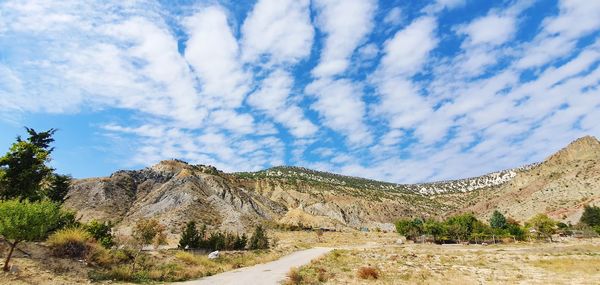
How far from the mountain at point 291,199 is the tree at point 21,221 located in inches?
1955

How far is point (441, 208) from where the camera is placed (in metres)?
165

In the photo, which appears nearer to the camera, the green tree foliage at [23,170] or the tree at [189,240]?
the green tree foliage at [23,170]

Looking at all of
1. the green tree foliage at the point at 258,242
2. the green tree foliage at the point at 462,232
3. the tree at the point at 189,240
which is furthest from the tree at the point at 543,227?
the tree at the point at 189,240

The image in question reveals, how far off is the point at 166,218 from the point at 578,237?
78843mm

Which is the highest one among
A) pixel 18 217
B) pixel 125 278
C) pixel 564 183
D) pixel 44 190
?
pixel 564 183

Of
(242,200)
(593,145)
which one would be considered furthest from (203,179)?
(593,145)

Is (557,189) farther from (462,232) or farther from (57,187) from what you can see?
(57,187)

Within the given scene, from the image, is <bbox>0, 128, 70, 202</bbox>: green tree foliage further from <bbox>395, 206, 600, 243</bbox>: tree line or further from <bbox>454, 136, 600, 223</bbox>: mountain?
<bbox>454, 136, 600, 223</bbox>: mountain

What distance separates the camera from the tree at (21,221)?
18422 millimetres

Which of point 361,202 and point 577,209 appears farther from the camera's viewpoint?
point 361,202

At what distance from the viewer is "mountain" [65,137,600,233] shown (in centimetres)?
8525

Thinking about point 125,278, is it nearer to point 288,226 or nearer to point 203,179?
point 288,226

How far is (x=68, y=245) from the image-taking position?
22.2 metres

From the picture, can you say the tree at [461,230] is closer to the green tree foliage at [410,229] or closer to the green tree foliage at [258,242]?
the green tree foliage at [410,229]
